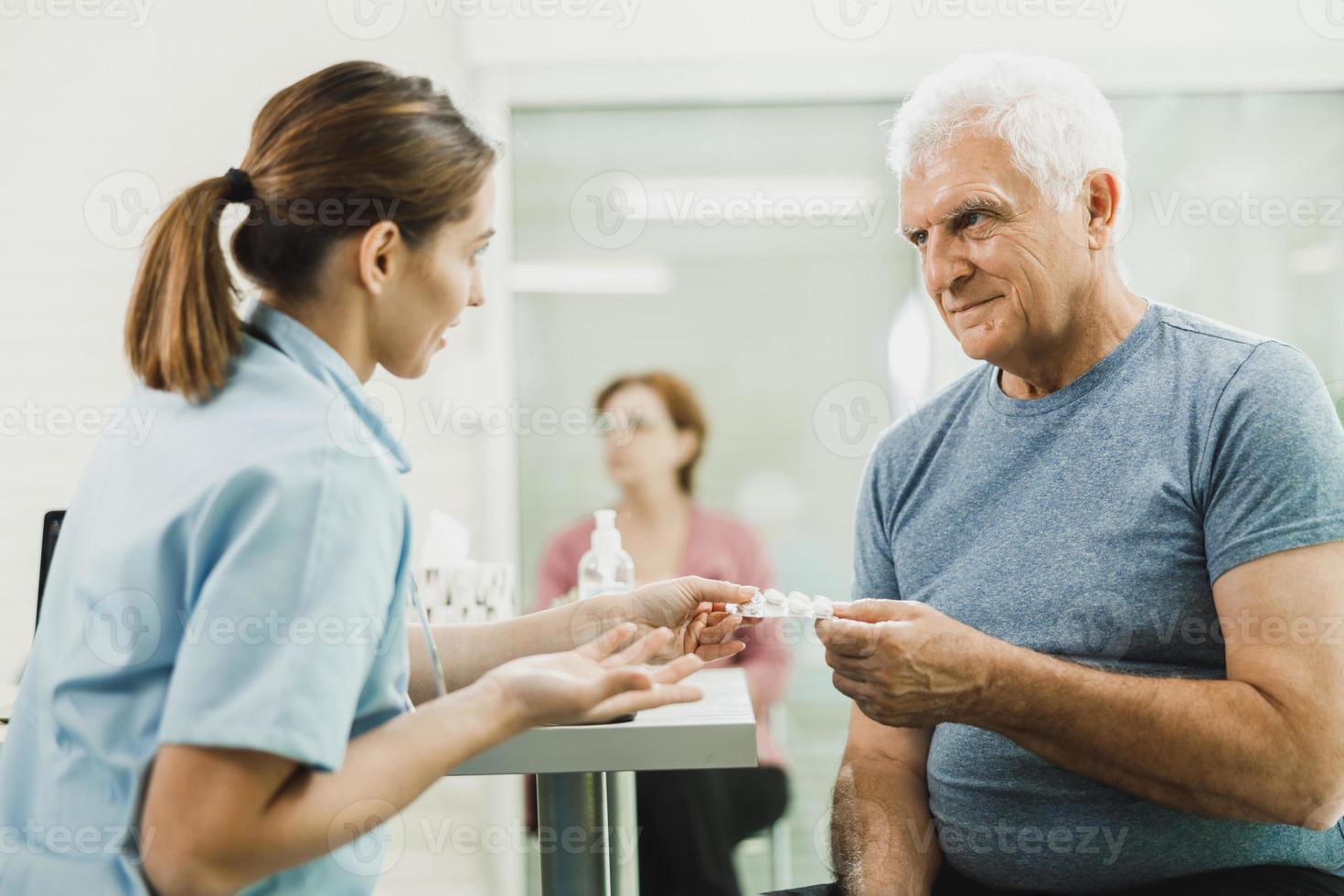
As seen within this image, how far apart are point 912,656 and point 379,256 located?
0.68 metres

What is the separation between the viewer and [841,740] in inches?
114

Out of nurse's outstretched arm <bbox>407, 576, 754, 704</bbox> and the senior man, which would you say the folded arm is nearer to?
the senior man

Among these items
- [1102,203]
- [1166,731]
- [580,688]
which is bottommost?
[1166,731]

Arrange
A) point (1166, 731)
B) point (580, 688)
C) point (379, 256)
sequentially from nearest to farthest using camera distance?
point (580, 688) < point (379, 256) < point (1166, 731)

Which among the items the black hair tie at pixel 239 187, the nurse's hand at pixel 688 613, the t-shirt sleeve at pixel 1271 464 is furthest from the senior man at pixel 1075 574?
the black hair tie at pixel 239 187

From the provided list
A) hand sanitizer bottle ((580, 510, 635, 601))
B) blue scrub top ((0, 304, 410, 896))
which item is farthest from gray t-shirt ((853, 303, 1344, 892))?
blue scrub top ((0, 304, 410, 896))

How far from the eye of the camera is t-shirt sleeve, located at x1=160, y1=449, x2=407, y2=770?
775 mm

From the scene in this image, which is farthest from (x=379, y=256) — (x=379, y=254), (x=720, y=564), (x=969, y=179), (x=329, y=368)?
(x=720, y=564)

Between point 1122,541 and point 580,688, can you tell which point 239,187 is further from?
point 1122,541

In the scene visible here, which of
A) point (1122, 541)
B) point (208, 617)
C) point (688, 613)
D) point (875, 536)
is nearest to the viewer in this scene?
point (208, 617)

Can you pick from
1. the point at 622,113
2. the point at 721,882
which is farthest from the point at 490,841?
the point at 622,113

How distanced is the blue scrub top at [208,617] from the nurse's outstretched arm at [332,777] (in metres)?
0.02

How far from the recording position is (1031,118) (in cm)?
140

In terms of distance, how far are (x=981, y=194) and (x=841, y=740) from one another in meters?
1.84
